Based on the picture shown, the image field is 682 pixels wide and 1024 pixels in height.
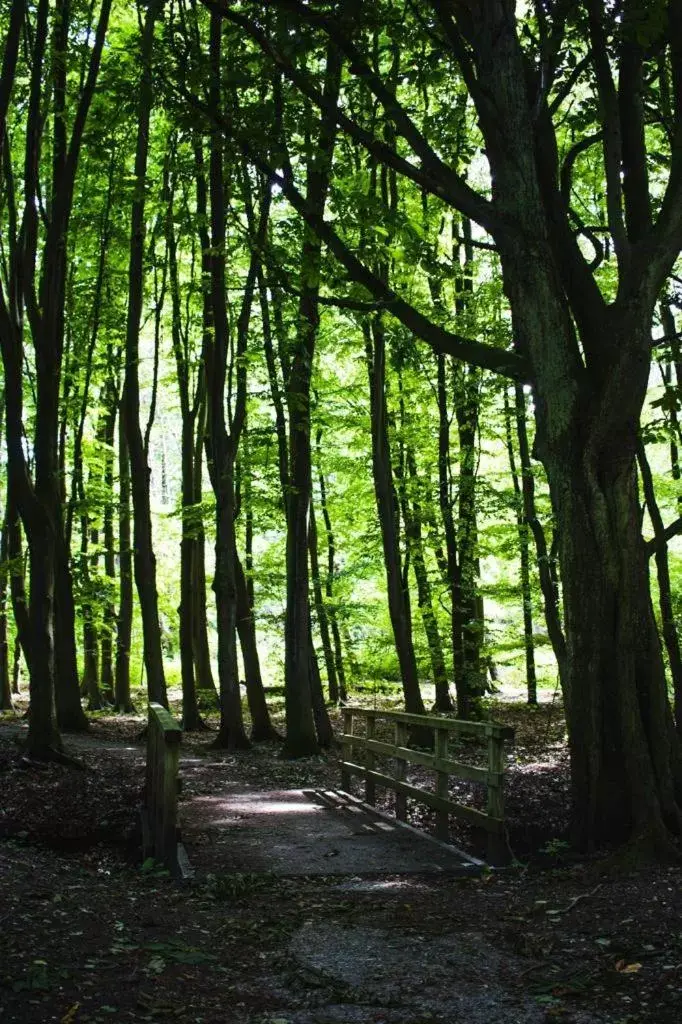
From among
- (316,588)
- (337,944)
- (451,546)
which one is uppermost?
(451,546)

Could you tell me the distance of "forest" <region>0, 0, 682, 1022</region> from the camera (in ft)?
23.4

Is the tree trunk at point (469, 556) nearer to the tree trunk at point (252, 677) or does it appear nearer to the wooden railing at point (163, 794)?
the tree trunk at point (252, 677)

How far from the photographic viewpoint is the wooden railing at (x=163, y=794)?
698 centimetres

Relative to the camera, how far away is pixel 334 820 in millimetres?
9375

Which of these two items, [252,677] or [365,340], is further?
[252,677]

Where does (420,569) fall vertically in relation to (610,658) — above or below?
above

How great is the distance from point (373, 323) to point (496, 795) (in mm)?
5912

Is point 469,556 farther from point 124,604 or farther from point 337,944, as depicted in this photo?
point 337,944

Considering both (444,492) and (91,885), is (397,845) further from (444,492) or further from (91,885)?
(444,492)

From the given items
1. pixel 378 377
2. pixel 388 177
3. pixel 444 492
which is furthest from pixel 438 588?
pixel 388 177

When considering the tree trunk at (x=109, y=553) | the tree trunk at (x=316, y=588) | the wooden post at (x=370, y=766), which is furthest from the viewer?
the tree trunk at (x=109, y=553)

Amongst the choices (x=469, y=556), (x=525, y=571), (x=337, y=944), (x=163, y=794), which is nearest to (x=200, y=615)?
(x=469, y=556)

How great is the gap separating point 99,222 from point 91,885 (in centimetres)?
1374

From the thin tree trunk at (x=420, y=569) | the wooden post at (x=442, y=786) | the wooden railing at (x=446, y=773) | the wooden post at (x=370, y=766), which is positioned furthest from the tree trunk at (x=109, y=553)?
the wooden post at (x=442, y=786)
